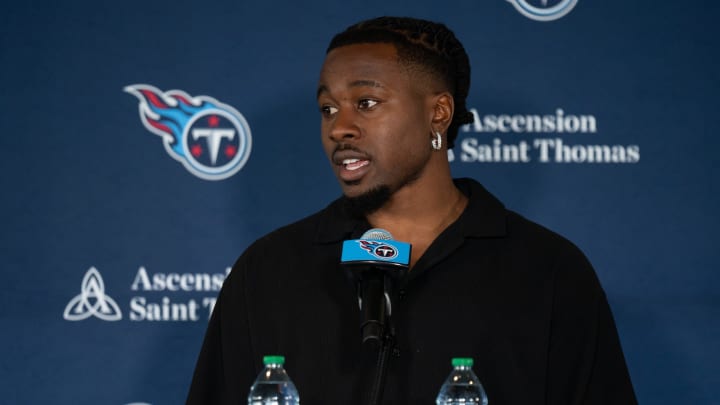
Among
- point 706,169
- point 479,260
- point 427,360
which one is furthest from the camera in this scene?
point 706,169

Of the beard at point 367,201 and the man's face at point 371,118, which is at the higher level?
the man's face at point 371,118

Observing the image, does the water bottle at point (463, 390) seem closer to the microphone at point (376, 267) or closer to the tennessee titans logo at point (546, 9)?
the microphone at point (376, 267)

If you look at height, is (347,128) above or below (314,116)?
below

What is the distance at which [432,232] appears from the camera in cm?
210

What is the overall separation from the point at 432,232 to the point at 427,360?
0.31 meters

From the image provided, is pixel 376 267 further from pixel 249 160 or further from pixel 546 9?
pixel 546 9

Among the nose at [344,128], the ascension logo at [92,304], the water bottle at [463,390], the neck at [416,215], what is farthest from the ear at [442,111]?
the ascension logo at [92,304]

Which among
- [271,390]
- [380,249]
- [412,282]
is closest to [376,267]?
[380,249]

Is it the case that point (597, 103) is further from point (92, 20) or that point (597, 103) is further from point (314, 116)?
point (92, 20)

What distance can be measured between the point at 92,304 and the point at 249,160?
1.98 ft

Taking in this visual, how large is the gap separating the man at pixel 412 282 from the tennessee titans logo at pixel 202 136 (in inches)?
28.9

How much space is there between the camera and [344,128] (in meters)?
1.95

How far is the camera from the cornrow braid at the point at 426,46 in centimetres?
209

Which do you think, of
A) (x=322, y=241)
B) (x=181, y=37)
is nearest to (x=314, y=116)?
(x=181, y=37)
